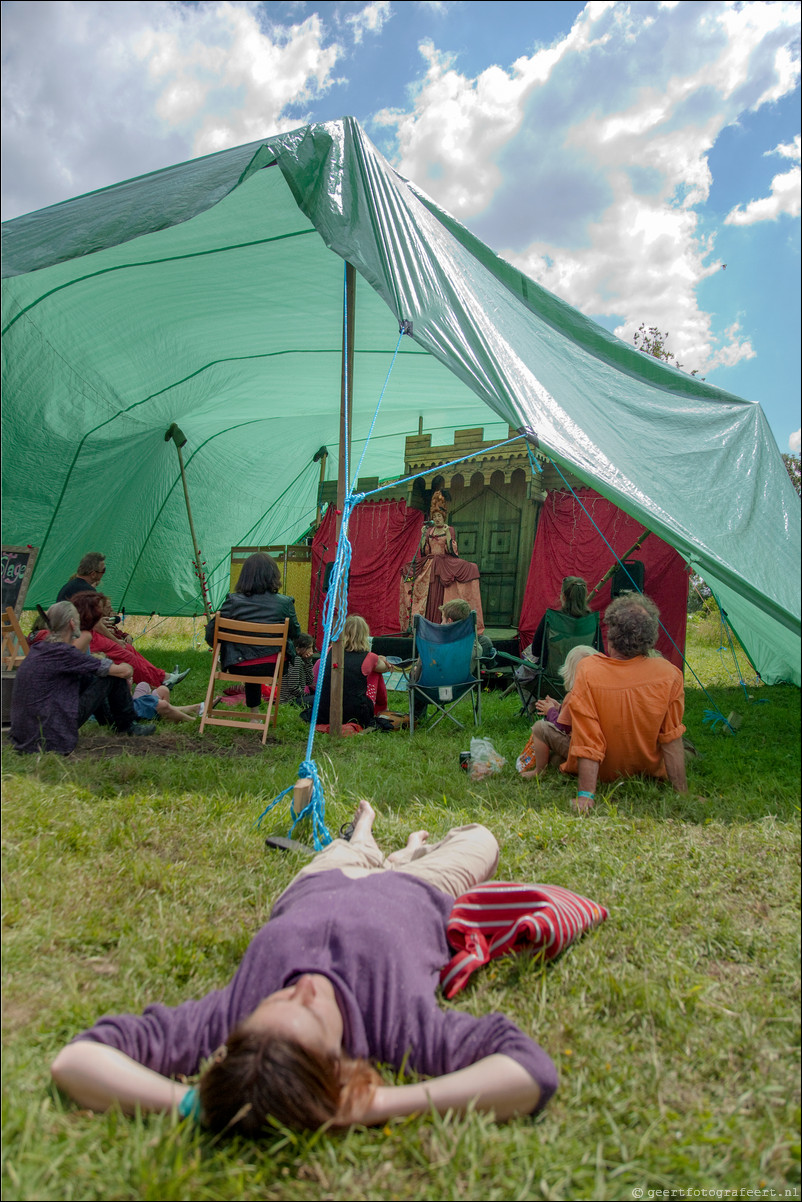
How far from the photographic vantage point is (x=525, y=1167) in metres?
1.23

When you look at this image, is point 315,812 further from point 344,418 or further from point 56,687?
point 344,418

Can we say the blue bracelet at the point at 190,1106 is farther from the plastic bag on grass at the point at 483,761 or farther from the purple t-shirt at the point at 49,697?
the purple t-shirt at the point at 49,697

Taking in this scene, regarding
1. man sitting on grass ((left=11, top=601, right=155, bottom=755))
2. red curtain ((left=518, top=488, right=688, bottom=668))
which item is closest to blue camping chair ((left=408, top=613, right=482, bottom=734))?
man sitting on grass ((left=11, top=601, right=155, bottom=755))

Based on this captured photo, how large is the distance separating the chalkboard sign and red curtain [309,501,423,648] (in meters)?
4.11

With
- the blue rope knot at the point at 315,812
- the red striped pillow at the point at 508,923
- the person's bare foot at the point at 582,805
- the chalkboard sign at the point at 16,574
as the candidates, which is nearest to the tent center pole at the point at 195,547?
the chalkboard sign at the point at 16,574

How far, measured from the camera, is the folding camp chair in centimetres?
495

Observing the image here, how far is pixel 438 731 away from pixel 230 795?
6.57 ft

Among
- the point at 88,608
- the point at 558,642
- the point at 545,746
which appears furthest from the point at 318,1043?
the point at 558,642

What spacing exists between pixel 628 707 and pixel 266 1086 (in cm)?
231

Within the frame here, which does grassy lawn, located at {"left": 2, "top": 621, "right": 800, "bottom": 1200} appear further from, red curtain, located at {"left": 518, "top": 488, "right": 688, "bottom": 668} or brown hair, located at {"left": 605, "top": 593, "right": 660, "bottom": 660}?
red curtain, located at {"left": 518, "top": 488, "right": 688, "bottom": 668}

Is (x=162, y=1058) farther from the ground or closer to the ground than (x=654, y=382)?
closer to the ground

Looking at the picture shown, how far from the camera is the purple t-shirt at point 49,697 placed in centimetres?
363

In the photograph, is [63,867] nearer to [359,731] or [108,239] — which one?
[359,731]

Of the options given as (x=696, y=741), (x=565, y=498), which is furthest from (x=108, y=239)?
(x=565, y=498)
